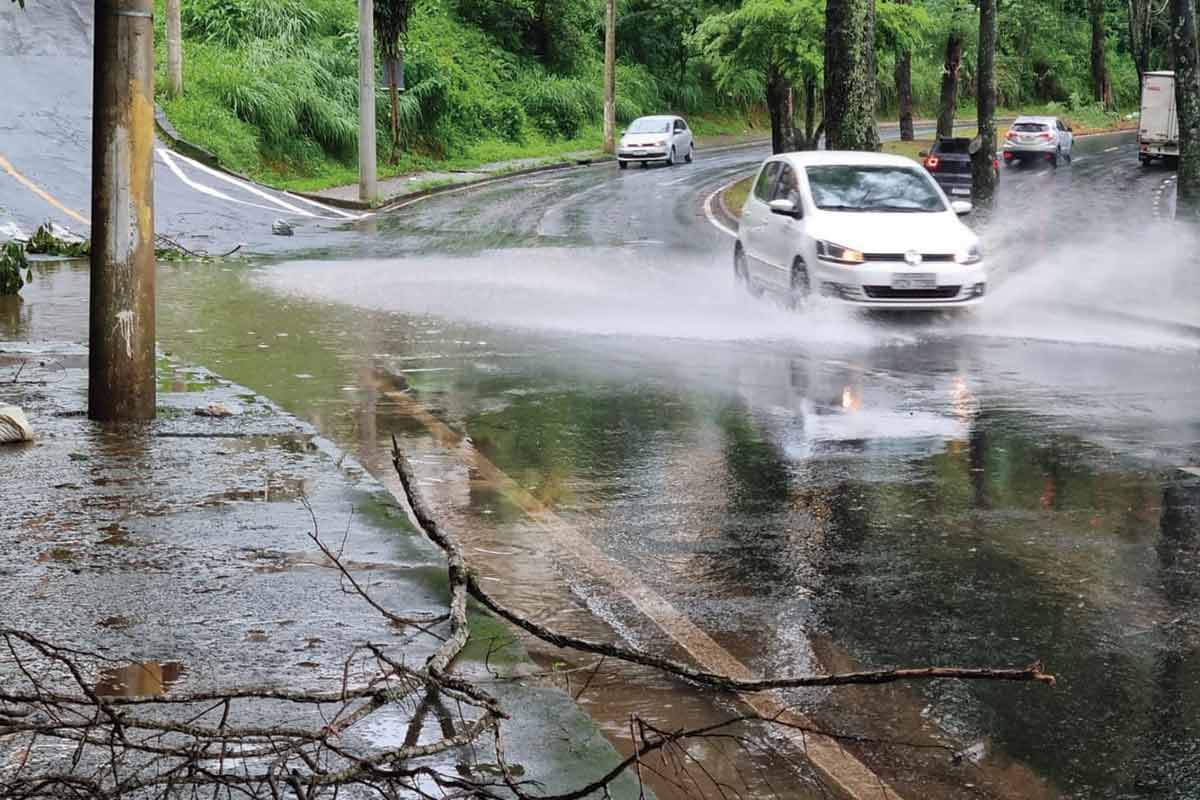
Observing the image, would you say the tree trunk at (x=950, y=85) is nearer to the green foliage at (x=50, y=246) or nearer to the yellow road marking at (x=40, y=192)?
the yellow road marking at (x=40, y=192)

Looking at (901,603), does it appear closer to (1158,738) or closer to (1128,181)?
(1158,738)

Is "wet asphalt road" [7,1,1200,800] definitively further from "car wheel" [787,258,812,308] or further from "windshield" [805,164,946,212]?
"windshield" [805,164,946,212]

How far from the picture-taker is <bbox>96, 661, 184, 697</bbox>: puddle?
17.3ft

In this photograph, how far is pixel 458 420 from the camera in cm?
1119

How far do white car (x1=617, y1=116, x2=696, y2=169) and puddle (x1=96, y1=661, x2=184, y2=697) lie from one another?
149 feet

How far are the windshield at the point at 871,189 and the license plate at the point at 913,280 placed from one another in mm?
1300

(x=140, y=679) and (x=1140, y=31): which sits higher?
(x=1140, y=31)

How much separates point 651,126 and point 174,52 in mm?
16186

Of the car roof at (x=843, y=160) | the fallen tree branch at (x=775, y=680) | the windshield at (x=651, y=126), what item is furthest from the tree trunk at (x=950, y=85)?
the fallen tree branch at (x=775, y=680)

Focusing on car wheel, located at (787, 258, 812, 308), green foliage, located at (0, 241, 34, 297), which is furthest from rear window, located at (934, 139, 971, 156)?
green foliage, located at (0, 241, 34, 297)

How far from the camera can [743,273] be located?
19.4 metres

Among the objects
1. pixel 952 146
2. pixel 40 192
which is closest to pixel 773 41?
pixel 952 146

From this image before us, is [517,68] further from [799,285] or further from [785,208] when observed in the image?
[799,285]

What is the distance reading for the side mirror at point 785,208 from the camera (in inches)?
691
